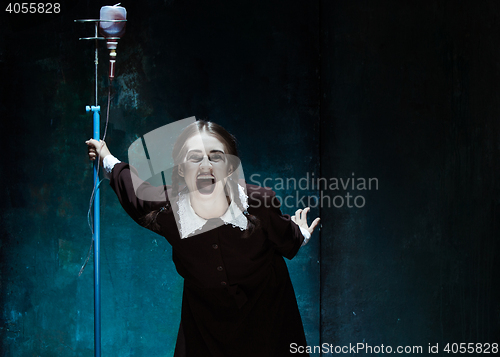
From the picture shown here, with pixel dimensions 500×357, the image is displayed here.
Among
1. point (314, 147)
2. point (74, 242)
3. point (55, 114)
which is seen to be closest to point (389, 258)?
point (314, 147)

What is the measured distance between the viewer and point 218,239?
2.22 m

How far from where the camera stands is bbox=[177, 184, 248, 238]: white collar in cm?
223

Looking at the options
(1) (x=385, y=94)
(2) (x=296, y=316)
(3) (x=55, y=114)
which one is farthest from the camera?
(1) (x=385, y=94)

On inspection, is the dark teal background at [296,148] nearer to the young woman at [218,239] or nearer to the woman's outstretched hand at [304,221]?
the woman's outstretched hand at [304,221]

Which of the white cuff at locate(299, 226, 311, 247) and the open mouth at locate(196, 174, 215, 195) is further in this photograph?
the white cuff at locate(299, 226, 311, 247)

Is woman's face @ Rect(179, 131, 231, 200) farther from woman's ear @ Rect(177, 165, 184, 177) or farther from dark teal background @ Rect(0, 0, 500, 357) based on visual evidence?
dark teal background @ Rect(0, 0, 500, 357)

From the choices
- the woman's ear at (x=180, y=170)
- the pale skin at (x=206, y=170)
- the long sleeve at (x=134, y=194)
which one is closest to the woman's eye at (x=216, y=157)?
the pale skin at (x=206, y=170)

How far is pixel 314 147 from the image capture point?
2865mm

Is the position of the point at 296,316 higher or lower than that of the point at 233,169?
lower

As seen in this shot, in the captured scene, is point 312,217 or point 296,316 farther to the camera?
point 312,217

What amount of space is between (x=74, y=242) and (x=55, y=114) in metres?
0.69

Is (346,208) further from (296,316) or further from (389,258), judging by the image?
(296,316)

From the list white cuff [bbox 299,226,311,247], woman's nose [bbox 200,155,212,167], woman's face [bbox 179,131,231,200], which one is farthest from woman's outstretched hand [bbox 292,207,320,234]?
woman's nose [bbox 200,155,212,167]

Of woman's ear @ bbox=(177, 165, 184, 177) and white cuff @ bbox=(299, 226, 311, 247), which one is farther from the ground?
woman's ear @ bbox=(177, 165, 184, 177)
